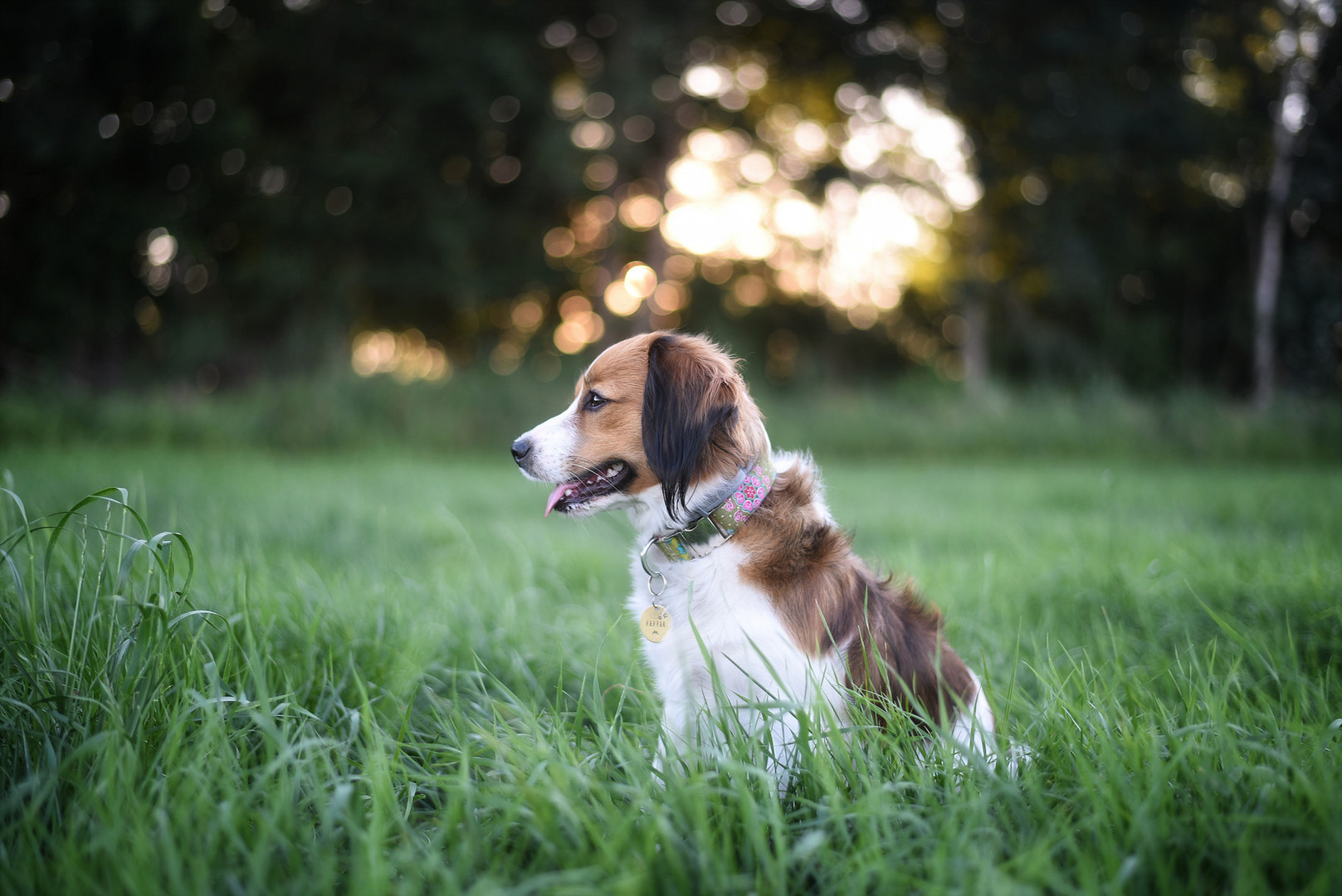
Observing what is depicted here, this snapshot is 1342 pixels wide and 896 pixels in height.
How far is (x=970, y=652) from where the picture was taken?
2832mm

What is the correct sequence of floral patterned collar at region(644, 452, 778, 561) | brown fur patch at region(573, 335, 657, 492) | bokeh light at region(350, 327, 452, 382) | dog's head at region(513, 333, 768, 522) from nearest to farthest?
floral patterned collar at region(644, 452, 778, 561), dog's head at region(513, 333, 768, 522), brown fur patch at region(573, 335, 657, 492), bokeh light at region(350, 327, 452, 382)

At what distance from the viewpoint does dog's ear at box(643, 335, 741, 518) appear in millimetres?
2209

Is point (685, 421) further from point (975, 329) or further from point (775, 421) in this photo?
point (975, 329)

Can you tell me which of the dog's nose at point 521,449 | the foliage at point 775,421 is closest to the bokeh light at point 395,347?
the foliage at point 775,421

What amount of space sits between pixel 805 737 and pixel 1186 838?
0.70m

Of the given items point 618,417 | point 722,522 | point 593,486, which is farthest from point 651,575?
Answer: point 618,417

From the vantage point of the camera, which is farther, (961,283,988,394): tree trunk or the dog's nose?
(961,283,988,394): tree trunk

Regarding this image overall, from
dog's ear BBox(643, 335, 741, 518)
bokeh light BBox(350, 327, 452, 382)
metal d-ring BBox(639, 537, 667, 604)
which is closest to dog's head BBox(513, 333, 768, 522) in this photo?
dog's ear BBox(643, 335, 741, 518)

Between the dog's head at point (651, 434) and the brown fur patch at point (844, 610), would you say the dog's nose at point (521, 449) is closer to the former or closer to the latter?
the dog's head at point (651, 434)

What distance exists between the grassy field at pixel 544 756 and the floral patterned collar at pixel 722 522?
0.36 meters

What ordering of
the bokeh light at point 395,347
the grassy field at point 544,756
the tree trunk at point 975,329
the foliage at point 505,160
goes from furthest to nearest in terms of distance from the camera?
the bokeh light at point 395,347 < the tree trunk at point 975,329 < the foliage at point 505,160 < the grassy field at point 544,756

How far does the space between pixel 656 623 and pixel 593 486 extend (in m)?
0.55

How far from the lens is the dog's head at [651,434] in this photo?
223 centimetres

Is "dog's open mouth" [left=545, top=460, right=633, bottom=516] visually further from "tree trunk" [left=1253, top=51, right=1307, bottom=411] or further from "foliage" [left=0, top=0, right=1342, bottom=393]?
"tree trunk" [left=1253, top=51, right=1307, bottom=411]
